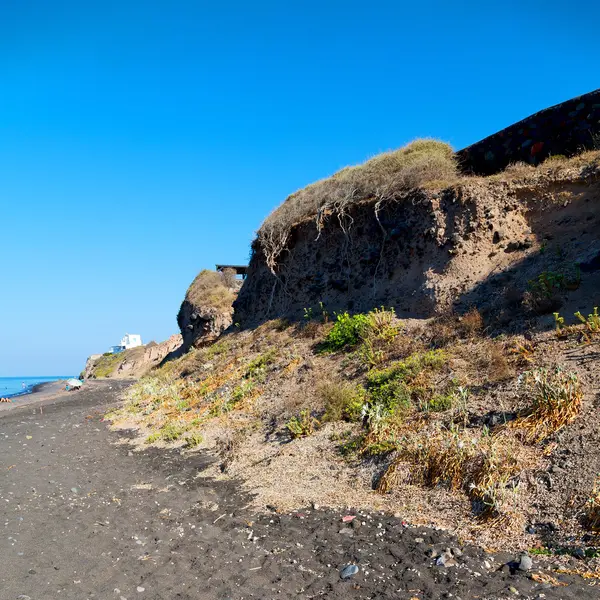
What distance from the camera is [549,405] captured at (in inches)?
232

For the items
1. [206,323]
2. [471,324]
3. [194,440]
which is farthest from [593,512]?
[206,323]

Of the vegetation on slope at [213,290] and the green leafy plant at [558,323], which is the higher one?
the vegetation on slope at [213,290]

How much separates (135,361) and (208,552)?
48.7 m

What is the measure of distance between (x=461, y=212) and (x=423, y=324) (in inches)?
134

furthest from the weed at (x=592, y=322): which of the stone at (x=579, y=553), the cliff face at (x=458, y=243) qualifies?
the stone at (x=579, y=553)

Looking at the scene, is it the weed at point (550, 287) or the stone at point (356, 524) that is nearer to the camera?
the stone at point (356, 524)

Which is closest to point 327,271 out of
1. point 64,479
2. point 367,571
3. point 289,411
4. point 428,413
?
point 289,411

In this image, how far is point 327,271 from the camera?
49.4 feet

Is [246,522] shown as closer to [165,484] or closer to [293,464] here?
[293,464]

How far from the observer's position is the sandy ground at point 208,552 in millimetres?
4047

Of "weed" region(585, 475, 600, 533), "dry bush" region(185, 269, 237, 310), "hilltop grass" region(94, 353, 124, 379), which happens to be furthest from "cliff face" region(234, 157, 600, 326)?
"hilltop grass" region(94, 353, 124, 379)

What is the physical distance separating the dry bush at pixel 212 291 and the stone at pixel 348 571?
21865 mm

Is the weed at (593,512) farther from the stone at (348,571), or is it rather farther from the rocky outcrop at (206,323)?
the rocky outcrop at (206,323)

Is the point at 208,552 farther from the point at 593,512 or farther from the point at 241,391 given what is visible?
the point at 241,391
